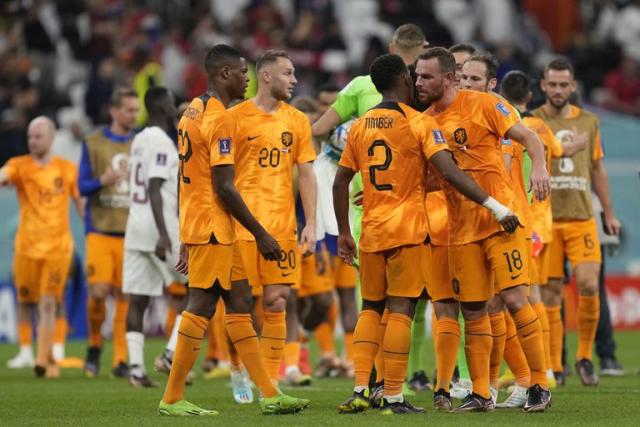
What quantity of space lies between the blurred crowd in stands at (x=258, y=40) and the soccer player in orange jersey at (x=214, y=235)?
13270 millimetres

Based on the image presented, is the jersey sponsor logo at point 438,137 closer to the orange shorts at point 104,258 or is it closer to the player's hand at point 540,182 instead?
the player's hand at point 540,182

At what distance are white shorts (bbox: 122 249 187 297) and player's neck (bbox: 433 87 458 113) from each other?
4573 mm

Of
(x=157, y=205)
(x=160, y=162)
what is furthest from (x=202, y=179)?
(x=160, y=162)

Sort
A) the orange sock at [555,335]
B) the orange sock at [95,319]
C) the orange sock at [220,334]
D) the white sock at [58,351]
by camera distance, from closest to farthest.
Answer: the orange sock at [555,335], the orange sock at [220,334], the orange sock at [95,319], the white sock at [58,351]

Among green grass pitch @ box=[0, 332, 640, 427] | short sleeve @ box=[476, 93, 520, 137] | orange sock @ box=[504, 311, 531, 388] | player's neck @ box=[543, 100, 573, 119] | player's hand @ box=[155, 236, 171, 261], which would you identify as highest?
player's neck @ box=[543, 100, 573, 119]

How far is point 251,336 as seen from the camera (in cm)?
978

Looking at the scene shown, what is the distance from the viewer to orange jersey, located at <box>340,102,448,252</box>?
32.1 ft

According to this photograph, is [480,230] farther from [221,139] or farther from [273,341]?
[273,341]

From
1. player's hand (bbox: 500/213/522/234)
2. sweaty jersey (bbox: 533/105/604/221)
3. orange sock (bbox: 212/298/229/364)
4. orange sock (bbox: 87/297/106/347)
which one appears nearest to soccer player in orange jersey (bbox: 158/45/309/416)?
player's hand (bbox: 500/213/522/234)

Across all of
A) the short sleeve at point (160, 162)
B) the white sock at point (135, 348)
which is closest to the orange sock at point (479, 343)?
the short sleeve at point (160, 162)

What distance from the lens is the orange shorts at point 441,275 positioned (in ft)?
33.1

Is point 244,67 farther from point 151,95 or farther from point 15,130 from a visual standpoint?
point 15,130

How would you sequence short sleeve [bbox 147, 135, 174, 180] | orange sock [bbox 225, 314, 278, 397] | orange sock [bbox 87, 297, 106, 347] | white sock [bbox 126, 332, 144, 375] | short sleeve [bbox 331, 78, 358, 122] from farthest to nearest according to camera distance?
orange sock [bbox 87, 297, 106, 347]
white sock [bbox 126, 332, 144, 375]
short sleeve [bbox 147, 135, 174, 180]
short sleeve [bbox 331, 78, 358, 122]
orange sock [bbox 225, 314, 278, 397]

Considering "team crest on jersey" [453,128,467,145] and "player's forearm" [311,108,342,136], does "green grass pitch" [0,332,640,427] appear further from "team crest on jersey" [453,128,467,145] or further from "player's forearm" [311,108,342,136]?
"player's forearm" [311,108,342,136]
